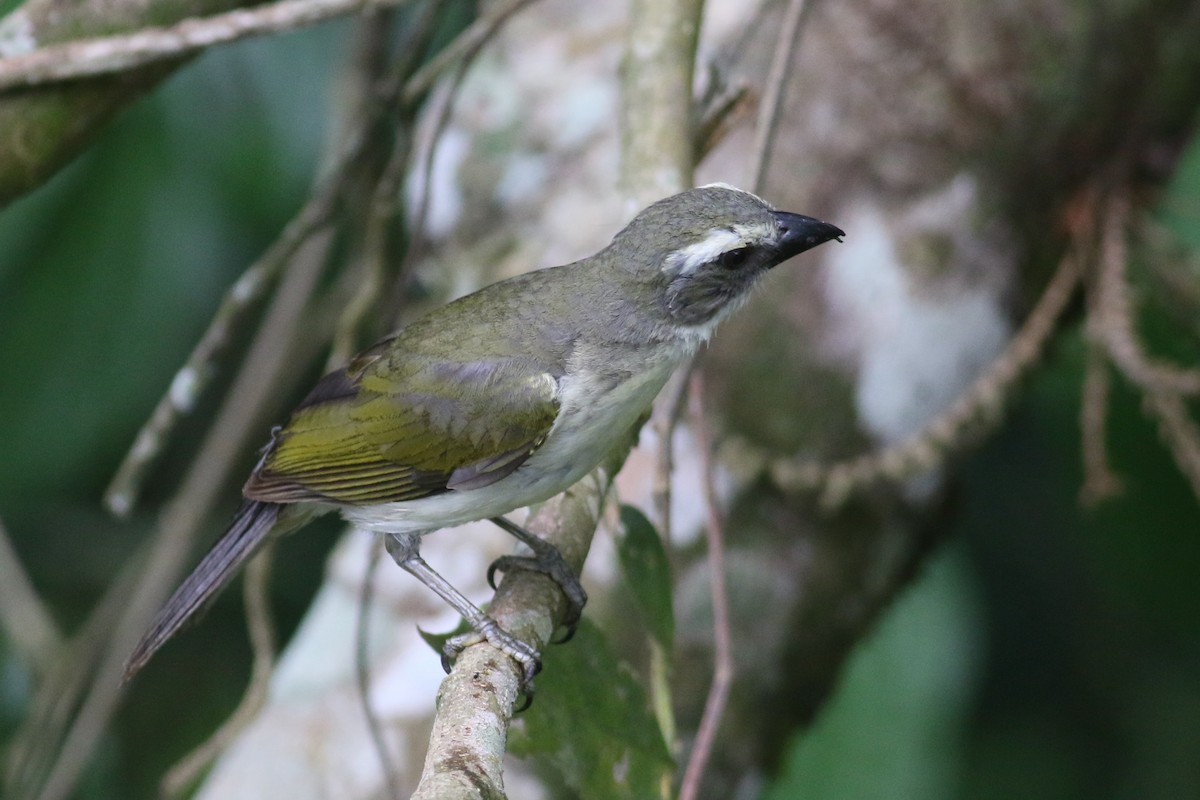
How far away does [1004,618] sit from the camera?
390 cm

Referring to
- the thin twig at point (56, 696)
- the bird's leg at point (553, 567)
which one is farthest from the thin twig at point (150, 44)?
the thin twig at point (56, 696)

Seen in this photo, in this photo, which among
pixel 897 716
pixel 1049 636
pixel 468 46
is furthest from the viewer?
pixel 1049 636

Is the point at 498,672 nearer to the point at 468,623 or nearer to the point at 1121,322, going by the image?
the point at 468,623

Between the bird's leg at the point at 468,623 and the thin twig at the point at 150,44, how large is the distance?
1.05 m

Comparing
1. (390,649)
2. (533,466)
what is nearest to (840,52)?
(533,466)

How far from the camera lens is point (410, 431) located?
2500mm

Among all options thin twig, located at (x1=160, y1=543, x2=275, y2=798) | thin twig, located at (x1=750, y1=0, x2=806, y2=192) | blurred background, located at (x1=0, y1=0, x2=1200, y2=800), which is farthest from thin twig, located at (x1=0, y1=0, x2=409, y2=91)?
thin twig, located at (x1=160, y1=543, x2=275, y2=798)

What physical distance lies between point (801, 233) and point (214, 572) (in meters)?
1.25

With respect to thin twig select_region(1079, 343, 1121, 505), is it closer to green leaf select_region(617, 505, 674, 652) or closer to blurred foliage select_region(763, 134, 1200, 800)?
blurred foliage select_region(763, 134, 1200, 800)

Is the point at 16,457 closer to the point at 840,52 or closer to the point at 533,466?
the point at 533,466

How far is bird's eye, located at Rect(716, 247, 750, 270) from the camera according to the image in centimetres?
238

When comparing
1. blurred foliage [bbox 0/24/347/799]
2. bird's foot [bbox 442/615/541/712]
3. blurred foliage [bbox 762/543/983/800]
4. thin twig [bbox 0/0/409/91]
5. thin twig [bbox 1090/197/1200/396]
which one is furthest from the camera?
blurred foliage [bbox 0/24/347/799]

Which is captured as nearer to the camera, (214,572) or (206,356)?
(214,572)

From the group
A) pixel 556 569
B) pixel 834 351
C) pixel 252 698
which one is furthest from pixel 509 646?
pixel 834 351
